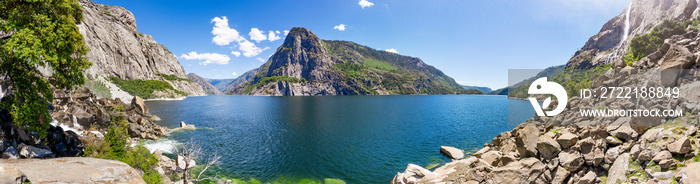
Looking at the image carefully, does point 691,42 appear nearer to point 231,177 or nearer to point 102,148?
point 231,177

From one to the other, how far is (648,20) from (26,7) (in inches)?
8437

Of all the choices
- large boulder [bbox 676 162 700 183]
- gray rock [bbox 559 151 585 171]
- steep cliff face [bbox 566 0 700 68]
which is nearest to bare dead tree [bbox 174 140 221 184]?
gray rock [bbox 559 151 585 171]

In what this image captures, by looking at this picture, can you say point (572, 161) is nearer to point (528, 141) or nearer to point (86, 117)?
point (528, 141)

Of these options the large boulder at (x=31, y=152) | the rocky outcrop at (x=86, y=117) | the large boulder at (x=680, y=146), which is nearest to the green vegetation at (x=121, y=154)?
the large boulder at (x=31, y=152)

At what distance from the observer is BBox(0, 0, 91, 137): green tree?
1638 cm

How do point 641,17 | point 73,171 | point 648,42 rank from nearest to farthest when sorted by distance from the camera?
point 73,171, point 648,42, point 641,17

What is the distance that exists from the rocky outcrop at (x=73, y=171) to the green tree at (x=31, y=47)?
565cm

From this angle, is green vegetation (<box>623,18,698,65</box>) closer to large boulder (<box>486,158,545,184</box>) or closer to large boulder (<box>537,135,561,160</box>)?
large boulder (<box>537,135,561,160</box>)

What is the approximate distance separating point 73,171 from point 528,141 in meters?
34.8

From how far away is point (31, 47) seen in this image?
16.6 meters

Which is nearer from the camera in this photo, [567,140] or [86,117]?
[567,140]

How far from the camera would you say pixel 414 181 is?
2536 cm

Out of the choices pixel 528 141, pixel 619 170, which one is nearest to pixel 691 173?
pixel 619 170

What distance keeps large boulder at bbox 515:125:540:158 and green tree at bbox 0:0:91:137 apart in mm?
38499
